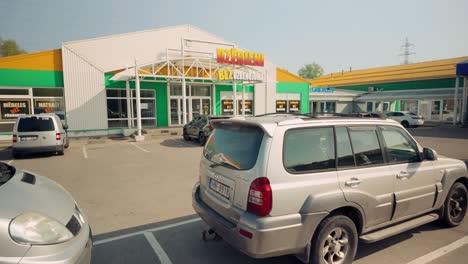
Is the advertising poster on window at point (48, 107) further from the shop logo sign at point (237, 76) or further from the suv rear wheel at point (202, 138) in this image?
the shop logo sign at point (237, 76)

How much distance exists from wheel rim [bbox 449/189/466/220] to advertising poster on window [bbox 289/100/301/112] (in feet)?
69.7

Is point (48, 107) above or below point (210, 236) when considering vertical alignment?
above

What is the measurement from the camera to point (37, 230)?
86.4 inches

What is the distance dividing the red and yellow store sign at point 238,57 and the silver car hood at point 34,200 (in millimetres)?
15981

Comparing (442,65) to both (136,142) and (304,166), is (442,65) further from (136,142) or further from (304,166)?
(304,166)

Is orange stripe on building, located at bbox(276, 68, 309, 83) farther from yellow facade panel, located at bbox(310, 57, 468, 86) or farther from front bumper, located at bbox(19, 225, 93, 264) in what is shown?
front bumper, located at bbox(19, 225, 93, 264)

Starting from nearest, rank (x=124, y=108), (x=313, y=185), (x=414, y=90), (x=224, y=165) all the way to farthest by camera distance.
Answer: (x=313, y=185)
(x=224, y=165)
(x=124, y=108)
(x=414, y=90)

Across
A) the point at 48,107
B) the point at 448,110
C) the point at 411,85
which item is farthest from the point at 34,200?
the point at 411,85

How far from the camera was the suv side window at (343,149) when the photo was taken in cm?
314

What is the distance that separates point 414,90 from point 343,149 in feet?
115

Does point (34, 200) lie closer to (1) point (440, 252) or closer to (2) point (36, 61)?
(1) point (440, 252)

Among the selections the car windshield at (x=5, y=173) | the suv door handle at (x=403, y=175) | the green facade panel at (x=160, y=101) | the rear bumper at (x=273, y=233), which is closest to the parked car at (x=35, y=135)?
the car windshield at (x=5, y=173)

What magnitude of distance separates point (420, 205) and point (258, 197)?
106 inches

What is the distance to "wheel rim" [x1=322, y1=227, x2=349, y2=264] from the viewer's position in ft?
9.82
